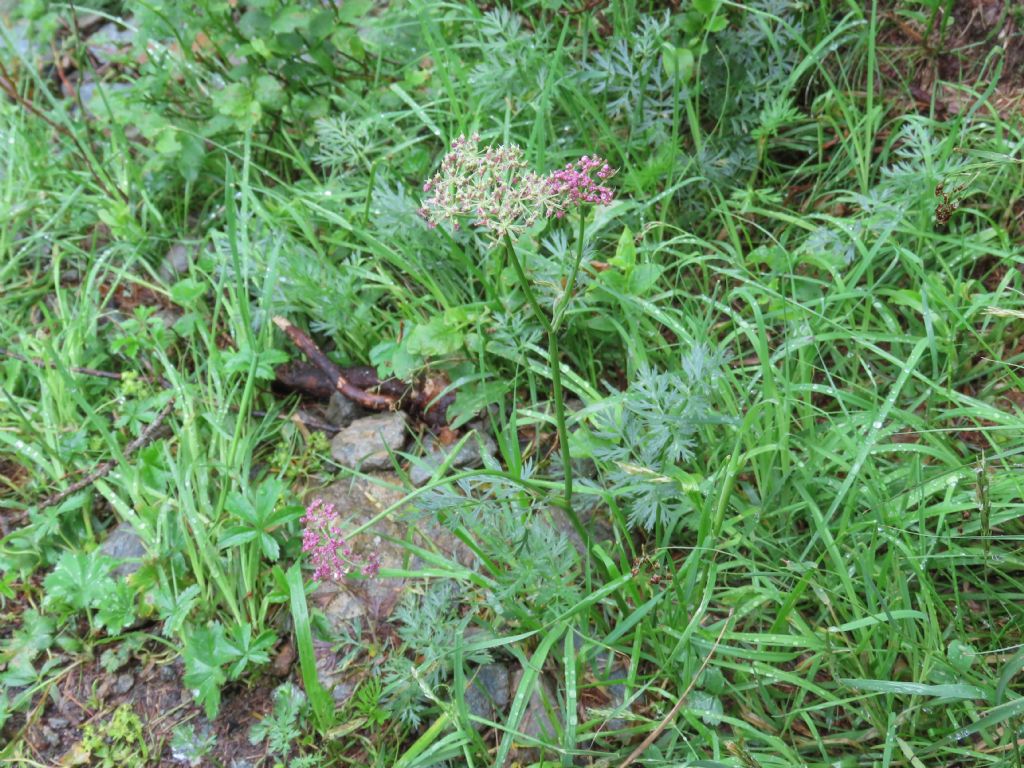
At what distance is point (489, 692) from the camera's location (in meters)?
1.92

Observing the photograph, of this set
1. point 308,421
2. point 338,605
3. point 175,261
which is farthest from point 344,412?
point 175,261

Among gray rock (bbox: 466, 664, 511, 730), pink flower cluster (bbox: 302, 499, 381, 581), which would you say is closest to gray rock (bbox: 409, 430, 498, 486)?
pink flower cluster (bbox: 302, 499, 381, 581)

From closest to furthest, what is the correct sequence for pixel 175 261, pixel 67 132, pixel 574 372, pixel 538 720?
pixel 538 720, pixel 574 372, pixel 175 261, pixel 67 132

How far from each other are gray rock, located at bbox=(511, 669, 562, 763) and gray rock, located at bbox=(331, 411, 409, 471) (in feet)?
2.46

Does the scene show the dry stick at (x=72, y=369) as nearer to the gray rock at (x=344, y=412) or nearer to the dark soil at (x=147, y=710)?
the gray rock at (x=344, y=412)

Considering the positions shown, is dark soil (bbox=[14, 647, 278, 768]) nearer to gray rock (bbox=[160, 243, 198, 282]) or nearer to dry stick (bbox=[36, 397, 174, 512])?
dry stick (bbox=[36, 397, 174, 512])

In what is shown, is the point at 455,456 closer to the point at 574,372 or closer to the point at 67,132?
the point at 574,372

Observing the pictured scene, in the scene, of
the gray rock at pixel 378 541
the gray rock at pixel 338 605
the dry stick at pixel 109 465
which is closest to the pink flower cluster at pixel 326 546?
the gray rock at pixel 378 541

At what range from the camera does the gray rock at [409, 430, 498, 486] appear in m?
2.28

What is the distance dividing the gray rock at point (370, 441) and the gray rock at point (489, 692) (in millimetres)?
684

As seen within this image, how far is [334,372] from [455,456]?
54 centimetres

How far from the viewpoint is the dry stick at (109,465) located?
235 cm

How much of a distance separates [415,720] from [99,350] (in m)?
1.74

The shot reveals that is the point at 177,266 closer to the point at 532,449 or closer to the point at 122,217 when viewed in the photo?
the point at 122,217
